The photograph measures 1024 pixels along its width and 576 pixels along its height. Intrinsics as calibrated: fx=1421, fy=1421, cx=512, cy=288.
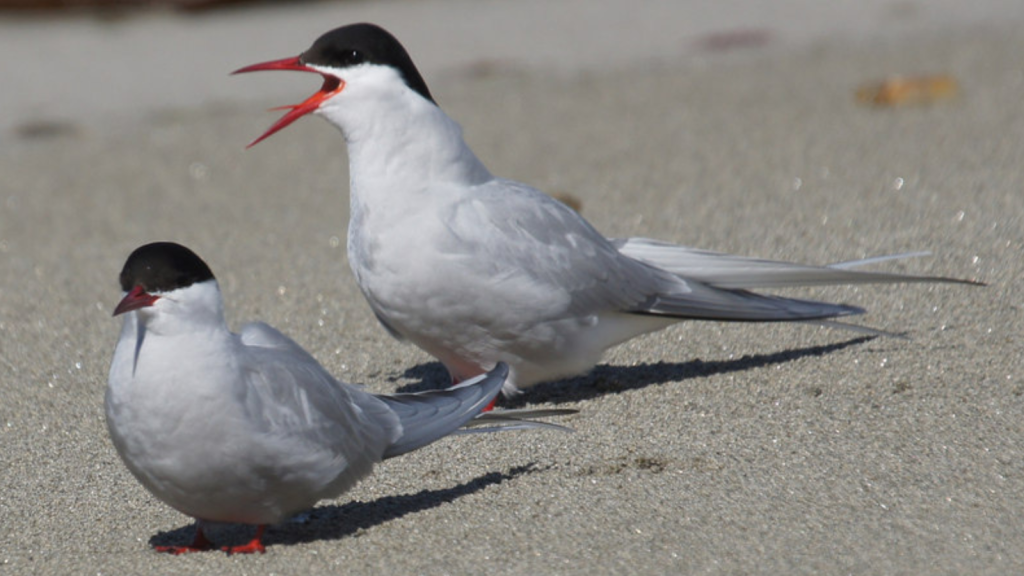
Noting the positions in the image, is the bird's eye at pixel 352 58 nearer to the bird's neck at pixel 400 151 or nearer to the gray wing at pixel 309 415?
the bird's neck at pixel 400 151

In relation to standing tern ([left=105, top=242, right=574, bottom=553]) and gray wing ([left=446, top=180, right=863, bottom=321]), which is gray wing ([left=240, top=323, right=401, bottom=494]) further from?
gray wing ([left=446, top=180, right=863, bottom=321])

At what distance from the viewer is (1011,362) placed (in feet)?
12.0

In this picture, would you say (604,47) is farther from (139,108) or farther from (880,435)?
(880,435)

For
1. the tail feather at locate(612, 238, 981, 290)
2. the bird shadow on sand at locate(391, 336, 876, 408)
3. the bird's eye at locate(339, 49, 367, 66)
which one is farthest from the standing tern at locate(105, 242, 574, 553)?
the tail feather at locate(612, 238, 981, 290)

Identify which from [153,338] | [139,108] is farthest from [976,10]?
[153,338]

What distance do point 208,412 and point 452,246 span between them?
3.37 feet

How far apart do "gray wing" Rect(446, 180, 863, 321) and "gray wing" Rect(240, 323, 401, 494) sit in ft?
2.17

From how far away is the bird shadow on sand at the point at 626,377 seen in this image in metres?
3.87

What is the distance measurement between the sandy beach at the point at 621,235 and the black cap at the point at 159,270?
564 millimetres

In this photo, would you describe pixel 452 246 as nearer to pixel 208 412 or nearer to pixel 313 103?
pixel 313 103

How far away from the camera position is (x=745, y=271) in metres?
4.00

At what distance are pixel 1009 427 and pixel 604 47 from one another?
588 cm

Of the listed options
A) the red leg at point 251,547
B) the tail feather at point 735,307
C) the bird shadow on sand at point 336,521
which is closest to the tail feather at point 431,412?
the bird shadow on sand at point 336,521

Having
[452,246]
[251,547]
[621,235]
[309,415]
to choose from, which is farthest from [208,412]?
[621,235]
